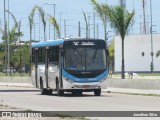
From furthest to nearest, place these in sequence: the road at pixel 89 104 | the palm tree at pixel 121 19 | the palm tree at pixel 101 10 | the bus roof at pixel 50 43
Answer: the palm tree at pixel 101 10, the palm tree at pixel 121 19, the bus roof at pixel 50 43, the road at pixel 89 104

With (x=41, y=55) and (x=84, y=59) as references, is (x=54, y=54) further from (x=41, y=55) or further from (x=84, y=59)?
(x=41, y=55)

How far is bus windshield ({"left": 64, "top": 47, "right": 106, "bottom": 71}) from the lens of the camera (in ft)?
111

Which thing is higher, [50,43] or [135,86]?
[50,43]

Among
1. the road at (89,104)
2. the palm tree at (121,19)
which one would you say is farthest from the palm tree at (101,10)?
the road at (89,104)

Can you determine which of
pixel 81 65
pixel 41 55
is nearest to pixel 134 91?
pixel 81 65

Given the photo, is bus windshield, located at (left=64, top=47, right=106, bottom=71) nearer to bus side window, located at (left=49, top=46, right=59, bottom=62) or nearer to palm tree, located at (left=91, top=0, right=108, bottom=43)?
bus side window, located at (left=49, top=46, right=59, bottom=62)

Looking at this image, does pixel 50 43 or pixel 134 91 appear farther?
pixel 134 91

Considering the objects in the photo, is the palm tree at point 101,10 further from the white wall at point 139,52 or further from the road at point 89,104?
the white wall at point 139,52

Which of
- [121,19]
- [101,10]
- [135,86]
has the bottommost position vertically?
[135,86]

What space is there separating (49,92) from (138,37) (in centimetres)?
6735

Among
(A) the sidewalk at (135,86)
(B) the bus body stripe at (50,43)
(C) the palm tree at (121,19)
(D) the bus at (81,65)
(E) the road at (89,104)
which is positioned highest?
(C) the palm tree at (121,19)

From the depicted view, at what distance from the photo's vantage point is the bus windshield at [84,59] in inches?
1326

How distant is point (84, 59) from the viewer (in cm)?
3366

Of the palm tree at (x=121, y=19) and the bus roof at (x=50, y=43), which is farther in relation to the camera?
the palm tree at (x=121, y=19)
